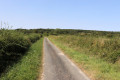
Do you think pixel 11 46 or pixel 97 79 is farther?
pixel 11 46

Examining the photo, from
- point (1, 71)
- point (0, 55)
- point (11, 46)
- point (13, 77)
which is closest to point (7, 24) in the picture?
point (11, 46)

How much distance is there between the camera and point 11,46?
8.54 metres

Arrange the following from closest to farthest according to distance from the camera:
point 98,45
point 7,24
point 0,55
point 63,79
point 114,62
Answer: point 63,79
point 0,55
point 114,62
point 7,24
point 98,45

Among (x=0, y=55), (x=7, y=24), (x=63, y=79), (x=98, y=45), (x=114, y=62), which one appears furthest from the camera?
(x=98, y=45)

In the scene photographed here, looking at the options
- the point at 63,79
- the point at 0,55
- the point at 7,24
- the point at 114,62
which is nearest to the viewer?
the point at 63,79

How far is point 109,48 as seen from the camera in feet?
31.9

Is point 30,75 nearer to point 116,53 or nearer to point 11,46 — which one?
point 11,46

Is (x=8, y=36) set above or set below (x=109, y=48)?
above

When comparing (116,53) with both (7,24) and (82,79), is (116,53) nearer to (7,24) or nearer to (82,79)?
(82,79)

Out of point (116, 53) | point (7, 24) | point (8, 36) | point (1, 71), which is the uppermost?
point (7, 24)

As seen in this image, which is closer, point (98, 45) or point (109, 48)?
point (109, 48)

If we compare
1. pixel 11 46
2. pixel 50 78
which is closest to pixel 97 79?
pixel 50 78

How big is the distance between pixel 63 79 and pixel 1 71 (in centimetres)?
396

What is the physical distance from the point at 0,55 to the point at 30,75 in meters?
2.39
